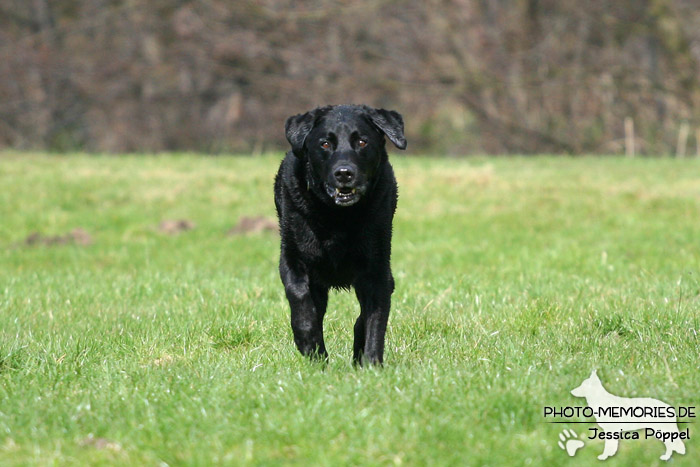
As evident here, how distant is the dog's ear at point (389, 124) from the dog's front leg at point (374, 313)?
0.82m

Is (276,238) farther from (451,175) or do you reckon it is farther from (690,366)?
(690,366)

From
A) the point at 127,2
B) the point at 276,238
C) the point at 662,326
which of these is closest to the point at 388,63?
the point at 127,2

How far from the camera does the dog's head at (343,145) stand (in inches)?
195

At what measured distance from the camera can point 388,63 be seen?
2938 cm

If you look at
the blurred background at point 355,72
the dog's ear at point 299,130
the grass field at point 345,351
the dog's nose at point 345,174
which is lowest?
the grass field at point 345,351

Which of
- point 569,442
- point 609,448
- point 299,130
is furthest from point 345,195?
point 609,448

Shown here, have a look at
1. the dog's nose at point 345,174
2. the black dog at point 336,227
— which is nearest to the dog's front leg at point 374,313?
the black dog at point 336,227

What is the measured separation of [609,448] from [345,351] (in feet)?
7.58

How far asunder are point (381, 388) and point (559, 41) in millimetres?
26230

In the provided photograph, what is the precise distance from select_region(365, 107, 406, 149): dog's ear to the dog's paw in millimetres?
2144

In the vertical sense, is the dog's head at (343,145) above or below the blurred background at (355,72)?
below

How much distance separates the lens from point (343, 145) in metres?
5.16

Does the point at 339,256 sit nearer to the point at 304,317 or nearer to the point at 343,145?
the point at 304,317

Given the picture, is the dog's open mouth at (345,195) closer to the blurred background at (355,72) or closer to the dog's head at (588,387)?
the dog's head at (588,387)
